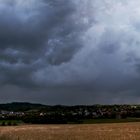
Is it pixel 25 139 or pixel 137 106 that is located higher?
pixel 137 106

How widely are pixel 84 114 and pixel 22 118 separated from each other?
17.6m

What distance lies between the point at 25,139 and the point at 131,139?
1123 cm

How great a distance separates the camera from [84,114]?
390 feet

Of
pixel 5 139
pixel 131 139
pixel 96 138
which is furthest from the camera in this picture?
pixel 5 139

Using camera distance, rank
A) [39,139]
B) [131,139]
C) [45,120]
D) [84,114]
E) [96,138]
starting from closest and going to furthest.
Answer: [131,139], [96,138], [39,139], [45,120], [84,114]

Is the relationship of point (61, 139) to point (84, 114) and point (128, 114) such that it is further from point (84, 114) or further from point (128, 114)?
point (84, 114)

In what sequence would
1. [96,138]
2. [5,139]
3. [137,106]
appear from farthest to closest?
[137,106], [5,139], [96,138]

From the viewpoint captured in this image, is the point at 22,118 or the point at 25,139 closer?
the point at 25,139

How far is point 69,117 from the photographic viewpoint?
108 metres

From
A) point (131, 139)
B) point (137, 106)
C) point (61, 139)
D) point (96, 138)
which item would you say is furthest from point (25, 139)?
point (137, 106)

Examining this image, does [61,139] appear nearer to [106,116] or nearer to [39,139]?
[39,139]

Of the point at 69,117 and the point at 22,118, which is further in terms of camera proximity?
the point at 22,118

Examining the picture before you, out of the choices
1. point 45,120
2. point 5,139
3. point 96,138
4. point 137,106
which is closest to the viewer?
point 96,138

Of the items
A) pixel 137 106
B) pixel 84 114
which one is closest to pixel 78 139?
pixel 84 114
